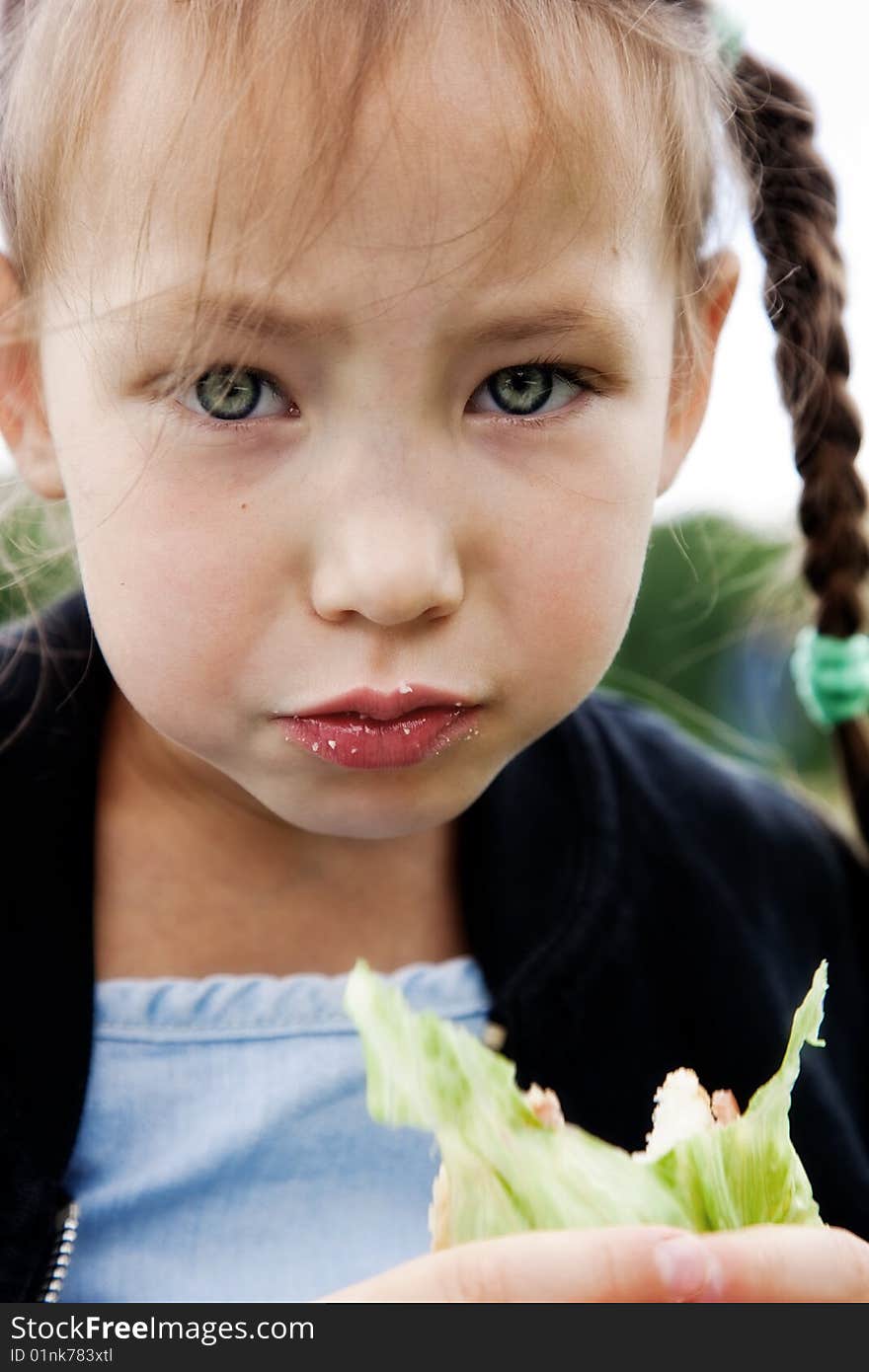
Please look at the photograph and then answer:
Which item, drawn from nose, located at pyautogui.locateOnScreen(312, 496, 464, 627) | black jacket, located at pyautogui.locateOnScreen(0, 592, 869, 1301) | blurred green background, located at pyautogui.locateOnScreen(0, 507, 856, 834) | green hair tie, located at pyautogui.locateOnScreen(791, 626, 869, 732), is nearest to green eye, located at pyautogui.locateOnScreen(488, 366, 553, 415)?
nose, located at pyautogui.locateOnScreen(312, 496, 464, 627)

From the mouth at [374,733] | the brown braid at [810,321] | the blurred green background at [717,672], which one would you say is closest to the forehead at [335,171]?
the mouth at [374,733]

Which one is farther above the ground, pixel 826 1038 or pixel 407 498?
pixel 407 498

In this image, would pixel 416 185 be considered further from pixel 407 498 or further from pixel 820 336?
pixel 820 336

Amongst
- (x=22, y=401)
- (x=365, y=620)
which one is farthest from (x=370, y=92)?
(x=22, y=401)

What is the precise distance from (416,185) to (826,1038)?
4.08 ft

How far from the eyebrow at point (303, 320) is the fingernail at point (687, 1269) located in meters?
0.73

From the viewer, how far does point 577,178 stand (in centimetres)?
124

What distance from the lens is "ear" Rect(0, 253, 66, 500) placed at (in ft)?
4.77

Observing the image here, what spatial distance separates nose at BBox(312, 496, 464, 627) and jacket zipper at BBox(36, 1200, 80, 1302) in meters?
0.69

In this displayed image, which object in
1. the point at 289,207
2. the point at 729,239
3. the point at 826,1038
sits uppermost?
the point at 729,239

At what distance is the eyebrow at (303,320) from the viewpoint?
46.0 inches

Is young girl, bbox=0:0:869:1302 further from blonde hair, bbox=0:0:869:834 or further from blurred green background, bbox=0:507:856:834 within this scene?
blurred green background, bbox=0:507:856:834

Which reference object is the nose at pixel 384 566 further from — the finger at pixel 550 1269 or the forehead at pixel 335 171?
the finger at pixel 550 1269
